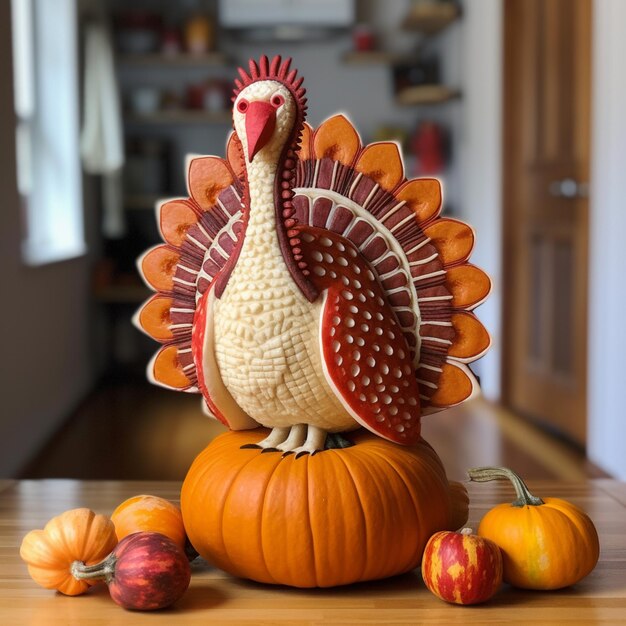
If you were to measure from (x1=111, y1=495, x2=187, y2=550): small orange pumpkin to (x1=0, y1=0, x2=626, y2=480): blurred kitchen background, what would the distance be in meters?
2.39

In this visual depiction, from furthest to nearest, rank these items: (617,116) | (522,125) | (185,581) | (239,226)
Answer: (522,125), (617,116), (239,226), (185,581)

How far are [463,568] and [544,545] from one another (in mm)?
83

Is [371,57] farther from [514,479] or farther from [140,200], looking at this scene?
[514,479]

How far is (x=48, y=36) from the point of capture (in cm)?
479

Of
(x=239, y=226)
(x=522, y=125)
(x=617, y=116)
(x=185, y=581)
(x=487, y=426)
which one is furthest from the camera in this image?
(x=522, y=125)

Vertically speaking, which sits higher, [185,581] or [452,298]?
[452,298]

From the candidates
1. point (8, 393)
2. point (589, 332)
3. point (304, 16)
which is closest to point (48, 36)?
point (304, 16)

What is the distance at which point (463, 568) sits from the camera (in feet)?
2.49

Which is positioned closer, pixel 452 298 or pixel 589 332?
pixel 452 298

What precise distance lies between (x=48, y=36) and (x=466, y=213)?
7.74 feet

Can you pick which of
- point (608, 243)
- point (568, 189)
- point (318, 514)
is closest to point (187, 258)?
point (318, 514)

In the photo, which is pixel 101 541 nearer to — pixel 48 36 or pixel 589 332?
pixel 589 332

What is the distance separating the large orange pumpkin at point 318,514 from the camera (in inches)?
31.6

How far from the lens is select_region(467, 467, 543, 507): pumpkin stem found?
83 centimetres
